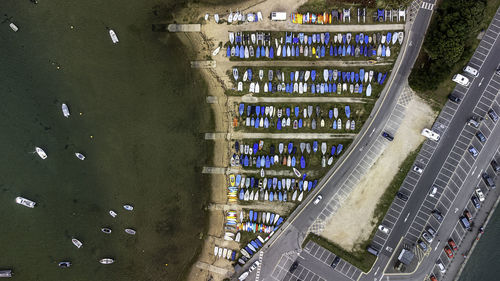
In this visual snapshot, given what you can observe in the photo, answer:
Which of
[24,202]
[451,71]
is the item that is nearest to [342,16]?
[451,71]

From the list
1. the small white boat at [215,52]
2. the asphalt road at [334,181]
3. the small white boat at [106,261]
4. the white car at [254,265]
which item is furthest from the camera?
the white car at [254,265]

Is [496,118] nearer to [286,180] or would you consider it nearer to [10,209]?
[286,180]

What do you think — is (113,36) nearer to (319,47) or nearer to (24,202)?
(24,202)

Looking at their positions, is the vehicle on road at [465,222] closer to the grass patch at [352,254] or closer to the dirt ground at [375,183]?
the dirt ground at [375,183]

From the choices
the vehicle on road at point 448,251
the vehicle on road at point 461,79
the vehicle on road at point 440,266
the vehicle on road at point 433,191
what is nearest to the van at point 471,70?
the vehicle on road at point 461,79

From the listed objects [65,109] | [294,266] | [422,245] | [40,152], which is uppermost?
[422,245]

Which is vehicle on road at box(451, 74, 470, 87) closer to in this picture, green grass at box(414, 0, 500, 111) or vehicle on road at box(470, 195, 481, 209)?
green grass at box(414, 0, 500, 111)
